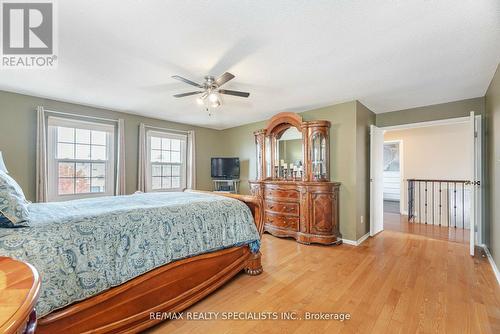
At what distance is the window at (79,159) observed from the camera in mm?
3588

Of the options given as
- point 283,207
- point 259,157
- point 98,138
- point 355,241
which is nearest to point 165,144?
point 98,138

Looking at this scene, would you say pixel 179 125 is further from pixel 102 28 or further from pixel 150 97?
pixel 102 28

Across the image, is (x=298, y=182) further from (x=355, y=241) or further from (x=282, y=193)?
(x=355, y=241)

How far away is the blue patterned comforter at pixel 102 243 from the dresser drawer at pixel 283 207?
1.95m

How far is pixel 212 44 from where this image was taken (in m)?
2.04

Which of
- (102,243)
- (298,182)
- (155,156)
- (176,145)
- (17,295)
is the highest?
(176,145)

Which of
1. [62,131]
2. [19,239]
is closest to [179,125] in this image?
[62,131]

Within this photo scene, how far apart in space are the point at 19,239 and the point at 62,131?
3.24 meters

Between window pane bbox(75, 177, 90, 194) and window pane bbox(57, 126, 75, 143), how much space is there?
68 cm

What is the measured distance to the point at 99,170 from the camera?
407cm

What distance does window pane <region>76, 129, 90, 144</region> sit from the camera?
12.7ft

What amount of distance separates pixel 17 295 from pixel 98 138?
13.6 ft

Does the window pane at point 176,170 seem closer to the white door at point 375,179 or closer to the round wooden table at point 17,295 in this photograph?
the white door at point 375,179

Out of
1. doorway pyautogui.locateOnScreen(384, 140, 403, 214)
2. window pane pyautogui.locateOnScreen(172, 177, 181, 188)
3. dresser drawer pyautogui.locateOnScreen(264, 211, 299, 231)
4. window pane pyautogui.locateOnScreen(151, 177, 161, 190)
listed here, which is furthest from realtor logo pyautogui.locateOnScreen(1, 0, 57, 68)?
doorway pyautogui.locateOnScreen(384, 140, 403, 214)
